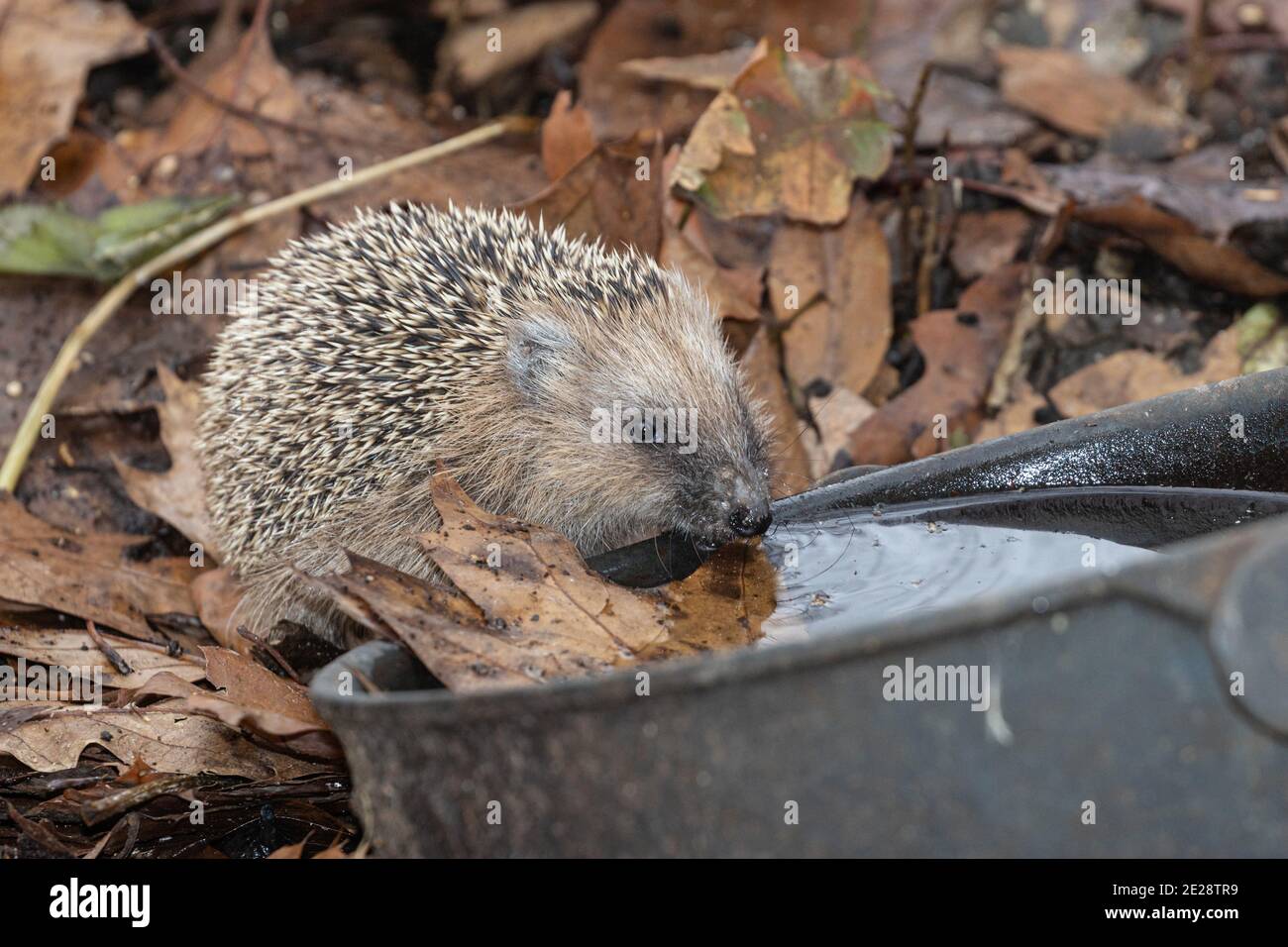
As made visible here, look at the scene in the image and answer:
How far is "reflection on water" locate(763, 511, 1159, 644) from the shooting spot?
4.35 metres

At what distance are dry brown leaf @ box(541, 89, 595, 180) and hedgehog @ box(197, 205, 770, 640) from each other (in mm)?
1406

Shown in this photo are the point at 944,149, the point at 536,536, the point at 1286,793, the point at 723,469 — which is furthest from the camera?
the point at 944,149

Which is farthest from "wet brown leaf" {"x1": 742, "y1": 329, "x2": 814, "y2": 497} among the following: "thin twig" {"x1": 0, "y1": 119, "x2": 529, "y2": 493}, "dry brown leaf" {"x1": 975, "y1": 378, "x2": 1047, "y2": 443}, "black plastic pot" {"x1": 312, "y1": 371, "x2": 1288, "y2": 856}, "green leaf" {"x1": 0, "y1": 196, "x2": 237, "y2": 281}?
"black plastic pot" {"x1": 312, "y1": 371, "x2": 1288, "y2": 856}

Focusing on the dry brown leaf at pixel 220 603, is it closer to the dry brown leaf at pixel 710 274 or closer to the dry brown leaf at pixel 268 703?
the dry brown leaf at pixel 268 703

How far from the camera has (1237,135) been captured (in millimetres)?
8125

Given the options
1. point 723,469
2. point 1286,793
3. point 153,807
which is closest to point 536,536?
point 723,469

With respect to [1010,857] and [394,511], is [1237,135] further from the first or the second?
[1010,857]

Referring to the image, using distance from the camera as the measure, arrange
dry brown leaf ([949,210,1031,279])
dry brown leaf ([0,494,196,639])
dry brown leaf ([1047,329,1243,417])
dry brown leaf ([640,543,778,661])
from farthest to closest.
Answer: dry brown leaf ([949,210,1031,279])
dry brown leaf ([1047,329,1243,417])
dry brown leaf ([0,494,196,639])
dry brown leaf ([640,543,778,661])

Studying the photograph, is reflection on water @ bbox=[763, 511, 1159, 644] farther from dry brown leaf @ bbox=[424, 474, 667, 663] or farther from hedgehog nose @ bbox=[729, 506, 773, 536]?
dry brown leaf @ bbox=[424, 474, 667, 663]

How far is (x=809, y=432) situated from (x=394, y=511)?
2151mm

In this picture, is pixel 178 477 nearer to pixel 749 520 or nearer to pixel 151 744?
pixel 151 744

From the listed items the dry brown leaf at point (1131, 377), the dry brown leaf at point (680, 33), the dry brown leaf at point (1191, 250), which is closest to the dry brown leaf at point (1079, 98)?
the dry brown leaf at point (680, 33)

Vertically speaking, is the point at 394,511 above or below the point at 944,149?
below

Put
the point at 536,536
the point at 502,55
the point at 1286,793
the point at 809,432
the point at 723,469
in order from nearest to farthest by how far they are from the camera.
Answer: the point at 1286,793, the point at 536,536, the point at 723,469, the point at 809,432, the point at 502,55
